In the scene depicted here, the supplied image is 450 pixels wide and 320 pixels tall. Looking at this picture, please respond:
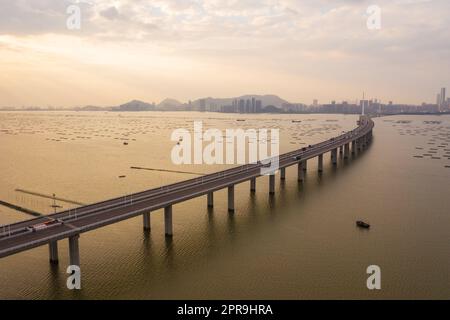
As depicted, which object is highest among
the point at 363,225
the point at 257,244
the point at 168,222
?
the point at 168,222

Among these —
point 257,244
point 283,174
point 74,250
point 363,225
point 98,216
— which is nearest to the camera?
point 74,250

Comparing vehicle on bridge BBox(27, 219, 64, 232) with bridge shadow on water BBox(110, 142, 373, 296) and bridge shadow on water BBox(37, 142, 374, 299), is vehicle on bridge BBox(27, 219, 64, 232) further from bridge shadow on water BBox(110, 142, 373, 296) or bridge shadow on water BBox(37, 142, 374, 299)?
bridge shadow on water BBox(110, 142, 373, 296)

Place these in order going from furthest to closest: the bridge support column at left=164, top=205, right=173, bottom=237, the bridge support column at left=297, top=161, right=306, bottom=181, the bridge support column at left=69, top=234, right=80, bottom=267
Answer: the bridge support column at left=297, top=161, right=306, bottom=181 < the bridge support column at left=164, top=205, right=173, bottom=237 < the bridge support column at left=69, top=234, right=80, bottom=267

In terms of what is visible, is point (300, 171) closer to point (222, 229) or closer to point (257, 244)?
point (222, 229)

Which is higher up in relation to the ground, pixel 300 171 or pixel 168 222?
pixel 300 171

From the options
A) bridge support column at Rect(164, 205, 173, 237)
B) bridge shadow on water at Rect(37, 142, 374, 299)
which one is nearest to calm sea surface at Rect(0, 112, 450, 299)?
bridge shadow on water at Rect(37, 142, 374, 299)

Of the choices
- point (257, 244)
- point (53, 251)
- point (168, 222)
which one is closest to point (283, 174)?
point (257, 244)

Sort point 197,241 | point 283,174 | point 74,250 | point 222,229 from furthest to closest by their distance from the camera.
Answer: point 283,174 → point 222,229 → point 197,241 → point 74,250

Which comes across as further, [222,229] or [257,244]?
[222,229]

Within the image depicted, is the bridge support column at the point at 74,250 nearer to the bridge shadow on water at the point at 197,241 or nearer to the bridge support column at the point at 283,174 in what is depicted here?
the bridge shadow on water at the point at 197,241

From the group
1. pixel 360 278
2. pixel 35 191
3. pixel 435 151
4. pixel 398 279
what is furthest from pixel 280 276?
A: pixel 435 151

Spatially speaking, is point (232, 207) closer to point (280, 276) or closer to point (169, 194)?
point (169, 194)
